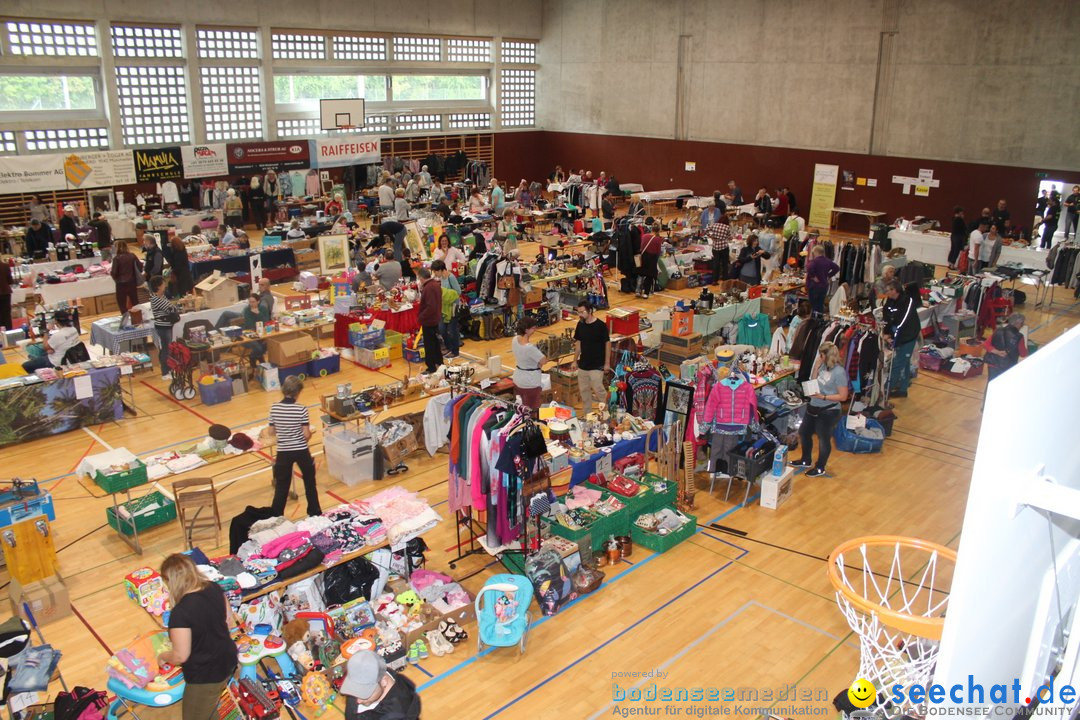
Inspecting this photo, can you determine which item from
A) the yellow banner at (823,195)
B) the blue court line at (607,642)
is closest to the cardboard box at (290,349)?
the blue court line at (607,642)

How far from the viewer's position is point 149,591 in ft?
22.9

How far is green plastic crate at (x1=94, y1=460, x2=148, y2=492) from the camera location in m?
8.63

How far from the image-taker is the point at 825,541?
29.6 ft

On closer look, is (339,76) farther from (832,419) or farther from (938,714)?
(938,714)

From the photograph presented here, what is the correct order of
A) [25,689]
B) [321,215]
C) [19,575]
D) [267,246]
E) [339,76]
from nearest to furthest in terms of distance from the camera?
[25,689] → [19,575] → [267,246] → [321,215] → [339,76]

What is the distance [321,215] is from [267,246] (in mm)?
3221

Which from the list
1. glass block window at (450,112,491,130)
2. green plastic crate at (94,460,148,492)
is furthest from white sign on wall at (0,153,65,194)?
green plastic crate at (94,460,148,492)

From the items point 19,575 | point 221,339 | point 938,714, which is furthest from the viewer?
point 221,339

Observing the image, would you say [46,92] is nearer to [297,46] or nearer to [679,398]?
[297,46]

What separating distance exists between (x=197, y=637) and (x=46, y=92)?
22.0 metres

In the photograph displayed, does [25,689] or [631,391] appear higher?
[631,391]

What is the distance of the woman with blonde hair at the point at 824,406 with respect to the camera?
9.98 meters

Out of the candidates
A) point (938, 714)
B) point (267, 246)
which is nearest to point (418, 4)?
point (267, 246)

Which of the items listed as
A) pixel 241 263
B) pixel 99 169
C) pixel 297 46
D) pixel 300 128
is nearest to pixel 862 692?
pixel 241 263
